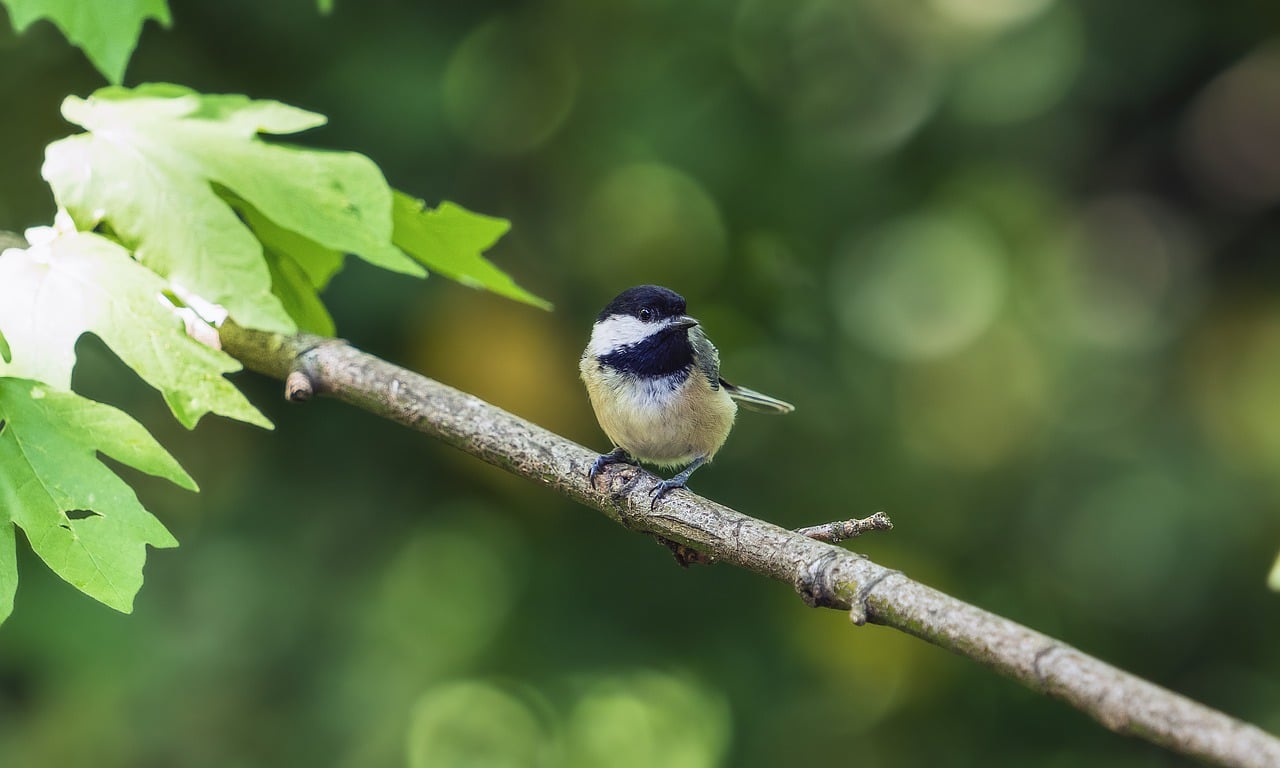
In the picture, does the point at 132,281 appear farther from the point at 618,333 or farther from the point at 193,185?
the point at 618,333

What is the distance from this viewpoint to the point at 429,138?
403 centimetres

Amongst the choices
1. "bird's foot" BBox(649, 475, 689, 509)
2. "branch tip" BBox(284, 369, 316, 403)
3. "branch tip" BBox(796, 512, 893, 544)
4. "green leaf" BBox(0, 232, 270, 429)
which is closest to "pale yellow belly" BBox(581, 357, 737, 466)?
"bird's foot" BBox(649, 475, 689, 509)

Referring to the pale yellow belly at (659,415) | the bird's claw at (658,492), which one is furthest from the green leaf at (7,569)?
the pale yellow belly at (659,415)

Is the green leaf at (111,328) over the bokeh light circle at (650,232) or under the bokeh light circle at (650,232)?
over

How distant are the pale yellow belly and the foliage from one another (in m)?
1.29

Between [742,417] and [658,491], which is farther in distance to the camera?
[742,417]

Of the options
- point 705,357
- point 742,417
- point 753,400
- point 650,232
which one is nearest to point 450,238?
point 705,357

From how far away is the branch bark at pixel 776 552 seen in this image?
1140 mm

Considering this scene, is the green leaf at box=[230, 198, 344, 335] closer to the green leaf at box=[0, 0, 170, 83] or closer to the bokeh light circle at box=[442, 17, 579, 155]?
the green leaf at box=[0, 0, 170, 83]

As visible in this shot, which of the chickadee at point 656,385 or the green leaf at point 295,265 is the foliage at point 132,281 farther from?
the chickadee at point 656,385

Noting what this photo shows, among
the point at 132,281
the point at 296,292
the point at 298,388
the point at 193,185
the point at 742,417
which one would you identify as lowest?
the point at 742,417

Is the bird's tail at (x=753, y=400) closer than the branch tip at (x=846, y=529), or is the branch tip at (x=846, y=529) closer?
the branch tip at (x=846, y=529)

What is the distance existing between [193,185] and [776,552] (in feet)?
3.17

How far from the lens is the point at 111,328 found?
1.57 meters
